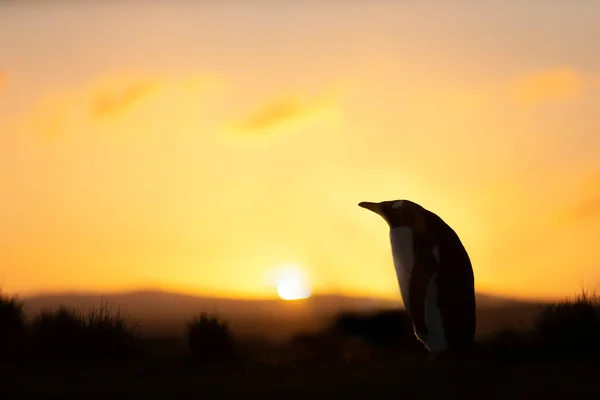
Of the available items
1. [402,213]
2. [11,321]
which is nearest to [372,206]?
[402,213]

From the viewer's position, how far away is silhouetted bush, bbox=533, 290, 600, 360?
1095cm

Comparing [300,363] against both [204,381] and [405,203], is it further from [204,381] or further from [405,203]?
[405,203]

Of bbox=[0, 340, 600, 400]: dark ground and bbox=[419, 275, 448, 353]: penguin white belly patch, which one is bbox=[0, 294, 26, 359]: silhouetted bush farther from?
bbox=[419, 275, 448, 353]: penguin white belly patch

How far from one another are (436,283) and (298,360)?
6.50 feet

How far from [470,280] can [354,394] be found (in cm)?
353

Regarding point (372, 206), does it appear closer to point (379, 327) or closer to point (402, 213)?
point (402, 213)

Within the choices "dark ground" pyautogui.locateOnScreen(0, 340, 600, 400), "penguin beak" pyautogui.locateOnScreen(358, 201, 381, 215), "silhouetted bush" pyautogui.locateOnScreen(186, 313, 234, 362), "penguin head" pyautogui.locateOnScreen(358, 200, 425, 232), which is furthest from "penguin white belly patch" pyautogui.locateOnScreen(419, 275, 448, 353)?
"silhouetted bush" pyautogui.locateOnScreen(186, 313, 234, 362)

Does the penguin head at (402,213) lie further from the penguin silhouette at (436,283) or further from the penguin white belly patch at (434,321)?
the penguin white belly patch at (434,321)

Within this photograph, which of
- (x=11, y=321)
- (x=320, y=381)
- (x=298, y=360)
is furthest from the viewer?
(x=11, y=321)

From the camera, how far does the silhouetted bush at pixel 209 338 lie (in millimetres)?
11469

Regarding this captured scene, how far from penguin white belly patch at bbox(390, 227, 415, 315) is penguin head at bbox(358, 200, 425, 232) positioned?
96 mm

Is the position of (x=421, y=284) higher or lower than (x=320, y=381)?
higher

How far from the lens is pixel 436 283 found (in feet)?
32.8

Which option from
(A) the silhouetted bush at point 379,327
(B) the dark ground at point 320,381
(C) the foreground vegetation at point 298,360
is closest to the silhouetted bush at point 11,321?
(C) the foreground vegetation at point 298,360
